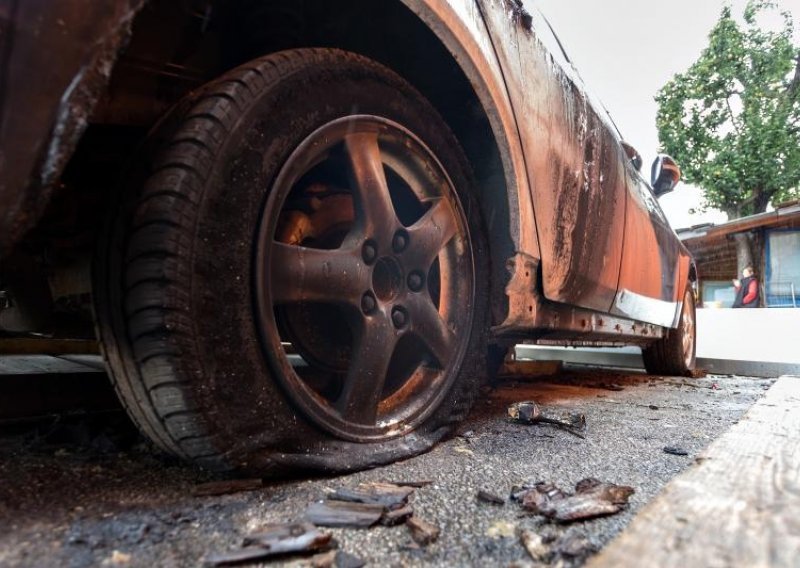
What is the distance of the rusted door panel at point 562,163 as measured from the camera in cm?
171

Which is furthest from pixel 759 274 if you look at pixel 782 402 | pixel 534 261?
pixel 534 261

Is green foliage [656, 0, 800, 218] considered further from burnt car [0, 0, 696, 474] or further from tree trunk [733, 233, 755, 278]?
burnt car [0, 0, 696, 474]

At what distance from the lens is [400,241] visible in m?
1.43

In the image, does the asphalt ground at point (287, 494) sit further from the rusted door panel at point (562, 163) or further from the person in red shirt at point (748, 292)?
the person in red shirt at point (748, 292)

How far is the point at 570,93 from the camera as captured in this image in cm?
204

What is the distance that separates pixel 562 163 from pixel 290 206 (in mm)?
1103

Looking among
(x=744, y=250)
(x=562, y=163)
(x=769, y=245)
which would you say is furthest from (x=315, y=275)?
(x=769, y=245)

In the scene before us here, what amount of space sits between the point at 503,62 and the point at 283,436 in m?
1.38

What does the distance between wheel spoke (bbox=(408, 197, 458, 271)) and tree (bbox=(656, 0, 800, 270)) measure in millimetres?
15922

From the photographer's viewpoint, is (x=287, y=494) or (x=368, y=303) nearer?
(x=287, y=494)

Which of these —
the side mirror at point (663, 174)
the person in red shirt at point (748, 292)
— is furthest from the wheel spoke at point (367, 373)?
the person in red shirt at point (748, 292)

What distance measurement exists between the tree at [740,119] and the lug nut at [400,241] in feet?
52.9

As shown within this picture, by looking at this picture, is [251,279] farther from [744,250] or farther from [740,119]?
[740,119]

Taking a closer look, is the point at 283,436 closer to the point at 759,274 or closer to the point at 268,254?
the point at 268,254
